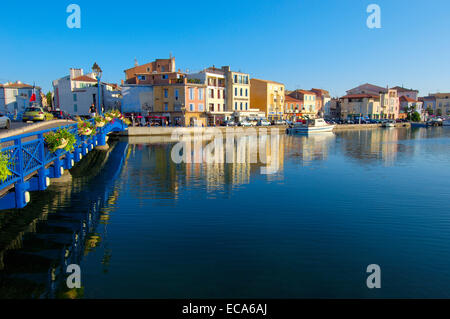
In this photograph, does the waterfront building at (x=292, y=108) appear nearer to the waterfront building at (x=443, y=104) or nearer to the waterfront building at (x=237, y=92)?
the waterfront building at (x=237, y=92)

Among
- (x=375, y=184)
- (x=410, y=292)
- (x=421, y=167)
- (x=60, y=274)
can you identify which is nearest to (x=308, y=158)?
(x=421, y=167)

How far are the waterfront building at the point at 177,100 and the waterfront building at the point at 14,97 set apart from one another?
36.8m

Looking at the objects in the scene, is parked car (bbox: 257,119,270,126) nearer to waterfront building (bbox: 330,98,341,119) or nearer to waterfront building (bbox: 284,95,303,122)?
waterfront building (bbox: 284,95,303,122)

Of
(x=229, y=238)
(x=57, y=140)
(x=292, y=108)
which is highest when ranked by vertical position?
(x=292, y=108)

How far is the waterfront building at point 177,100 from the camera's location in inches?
2867

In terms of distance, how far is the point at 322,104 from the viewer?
129 m

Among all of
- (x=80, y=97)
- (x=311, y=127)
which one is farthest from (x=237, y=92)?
(x=80, y=97)

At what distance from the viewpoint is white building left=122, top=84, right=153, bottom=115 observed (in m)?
73.8

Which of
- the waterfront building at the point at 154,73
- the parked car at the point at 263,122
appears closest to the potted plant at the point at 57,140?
the waterfront building at the point at 154,73

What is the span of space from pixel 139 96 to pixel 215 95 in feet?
57.5

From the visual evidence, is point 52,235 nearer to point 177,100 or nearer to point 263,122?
point 177,100

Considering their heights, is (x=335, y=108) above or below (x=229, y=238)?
above

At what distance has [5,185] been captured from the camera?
1071cm
